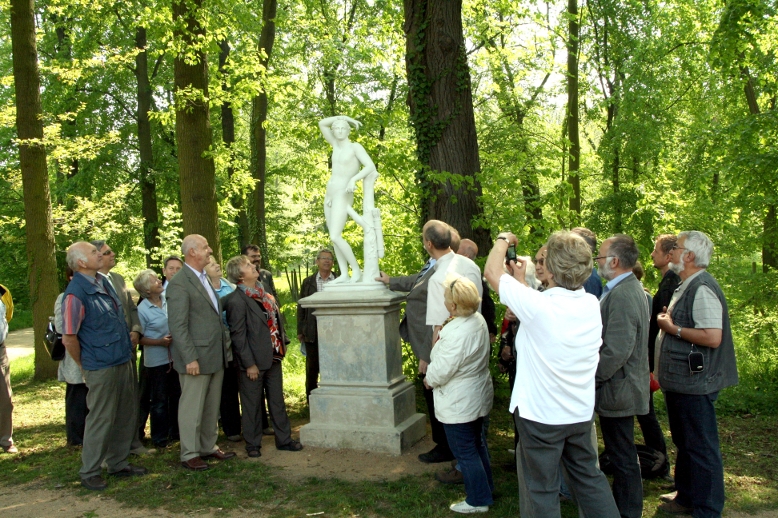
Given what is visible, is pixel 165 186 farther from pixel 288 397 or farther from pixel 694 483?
pixel 694 483

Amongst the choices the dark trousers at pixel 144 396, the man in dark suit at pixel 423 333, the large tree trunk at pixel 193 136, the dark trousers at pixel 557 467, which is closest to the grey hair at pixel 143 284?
the dark trousers at pixel 144 396

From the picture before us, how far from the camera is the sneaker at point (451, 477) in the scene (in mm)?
4637

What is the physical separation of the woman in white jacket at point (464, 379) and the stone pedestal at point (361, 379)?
1.57m

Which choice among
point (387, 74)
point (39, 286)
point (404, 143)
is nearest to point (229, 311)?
point (404, 143)

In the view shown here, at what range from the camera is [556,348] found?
288cm

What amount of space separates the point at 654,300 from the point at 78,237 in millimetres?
13338

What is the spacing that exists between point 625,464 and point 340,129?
12.6ft

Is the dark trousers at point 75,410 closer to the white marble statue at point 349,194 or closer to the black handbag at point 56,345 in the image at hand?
the black handbag at point 56,345

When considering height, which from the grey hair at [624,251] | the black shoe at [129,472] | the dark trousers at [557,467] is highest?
the grey hair at [624,251]

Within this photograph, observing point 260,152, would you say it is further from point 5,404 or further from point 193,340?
point 193,340

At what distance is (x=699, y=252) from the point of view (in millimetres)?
3881

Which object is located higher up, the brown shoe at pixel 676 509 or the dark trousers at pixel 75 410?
the dark trousers at pixel 75 410


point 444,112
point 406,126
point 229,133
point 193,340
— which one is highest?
point 229,133

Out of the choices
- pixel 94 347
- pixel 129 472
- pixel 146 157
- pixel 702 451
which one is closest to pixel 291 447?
pixel 129 472
